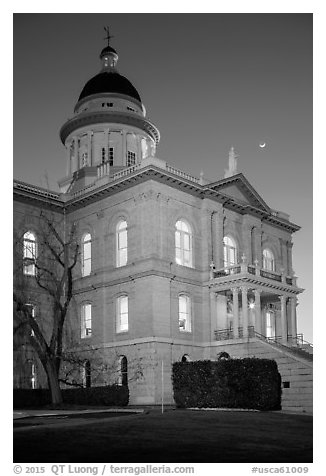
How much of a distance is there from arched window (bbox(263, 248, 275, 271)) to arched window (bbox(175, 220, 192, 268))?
8999 mm

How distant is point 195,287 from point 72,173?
16.4 m

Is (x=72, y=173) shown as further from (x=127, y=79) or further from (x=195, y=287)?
(x=195, y=287)

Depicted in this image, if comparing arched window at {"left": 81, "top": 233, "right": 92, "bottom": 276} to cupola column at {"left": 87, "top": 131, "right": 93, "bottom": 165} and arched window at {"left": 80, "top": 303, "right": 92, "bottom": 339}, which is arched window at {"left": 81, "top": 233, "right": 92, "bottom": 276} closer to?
arched window at {"left": 80, "top": 303, "right": 92, "bottom": 339}

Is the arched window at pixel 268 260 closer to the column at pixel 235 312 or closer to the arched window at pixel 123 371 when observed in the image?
the column at pixel 235 312

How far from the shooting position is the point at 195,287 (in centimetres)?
3925

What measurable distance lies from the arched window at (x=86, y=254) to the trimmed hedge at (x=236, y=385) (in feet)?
42.1

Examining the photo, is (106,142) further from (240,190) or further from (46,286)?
(46,286)

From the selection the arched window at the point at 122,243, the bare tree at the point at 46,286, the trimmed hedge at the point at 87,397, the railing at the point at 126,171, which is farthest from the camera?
the railing at the point at 126,171

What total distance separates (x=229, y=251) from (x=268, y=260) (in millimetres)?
5425

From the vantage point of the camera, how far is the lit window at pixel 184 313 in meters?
38.2

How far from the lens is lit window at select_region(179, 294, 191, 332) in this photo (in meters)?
38.2

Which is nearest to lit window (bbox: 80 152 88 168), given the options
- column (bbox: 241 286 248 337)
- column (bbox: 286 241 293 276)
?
column (bbox: 286 241 293 276)

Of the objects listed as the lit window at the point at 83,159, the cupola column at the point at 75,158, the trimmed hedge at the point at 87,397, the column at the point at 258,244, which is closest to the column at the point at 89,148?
the lit window at the point at 83,159
